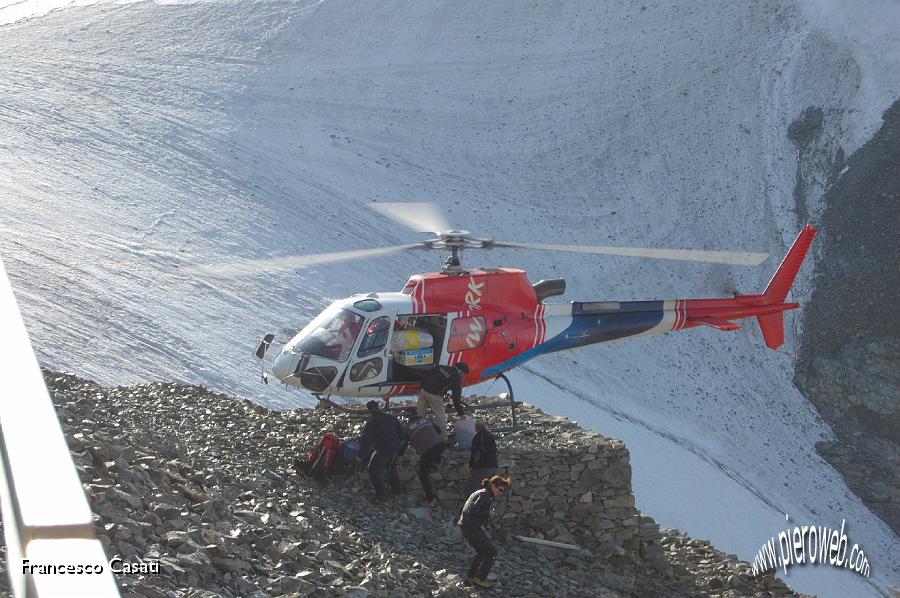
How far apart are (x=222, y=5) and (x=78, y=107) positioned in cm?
1195

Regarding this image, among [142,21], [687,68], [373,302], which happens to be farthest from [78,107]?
[373,302]

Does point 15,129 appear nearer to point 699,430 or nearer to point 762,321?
point 699,430

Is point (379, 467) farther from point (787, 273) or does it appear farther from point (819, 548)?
point (819, 548)

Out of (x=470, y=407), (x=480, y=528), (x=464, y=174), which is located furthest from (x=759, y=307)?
Answer: (x=464, y=174)

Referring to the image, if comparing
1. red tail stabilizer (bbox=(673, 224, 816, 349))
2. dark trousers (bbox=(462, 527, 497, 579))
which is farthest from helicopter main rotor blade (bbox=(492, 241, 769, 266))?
dark trousers (bbox=(462, 527, 497, 579))

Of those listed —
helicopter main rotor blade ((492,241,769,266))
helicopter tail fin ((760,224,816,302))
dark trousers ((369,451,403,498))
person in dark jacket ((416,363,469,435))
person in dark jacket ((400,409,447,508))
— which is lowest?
dark trousers ((369,451,403,498))

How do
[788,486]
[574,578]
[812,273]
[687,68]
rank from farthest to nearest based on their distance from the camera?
[687,68] → [812,273] → [788,486] → [574,578]

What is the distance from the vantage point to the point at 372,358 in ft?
44.6

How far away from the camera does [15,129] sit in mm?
34438

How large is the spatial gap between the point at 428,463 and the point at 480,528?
2115 millimetres

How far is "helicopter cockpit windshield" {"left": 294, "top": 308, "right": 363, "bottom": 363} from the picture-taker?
13375mm

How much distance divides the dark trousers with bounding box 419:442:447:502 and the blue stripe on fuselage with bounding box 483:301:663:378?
247 cm

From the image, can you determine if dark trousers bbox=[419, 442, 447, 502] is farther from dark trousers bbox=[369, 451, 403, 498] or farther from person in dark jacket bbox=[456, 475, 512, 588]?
person in dark jacket bbox=[456, 475, 512, 588]

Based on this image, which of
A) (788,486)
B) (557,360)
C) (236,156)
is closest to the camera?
(788,486)
